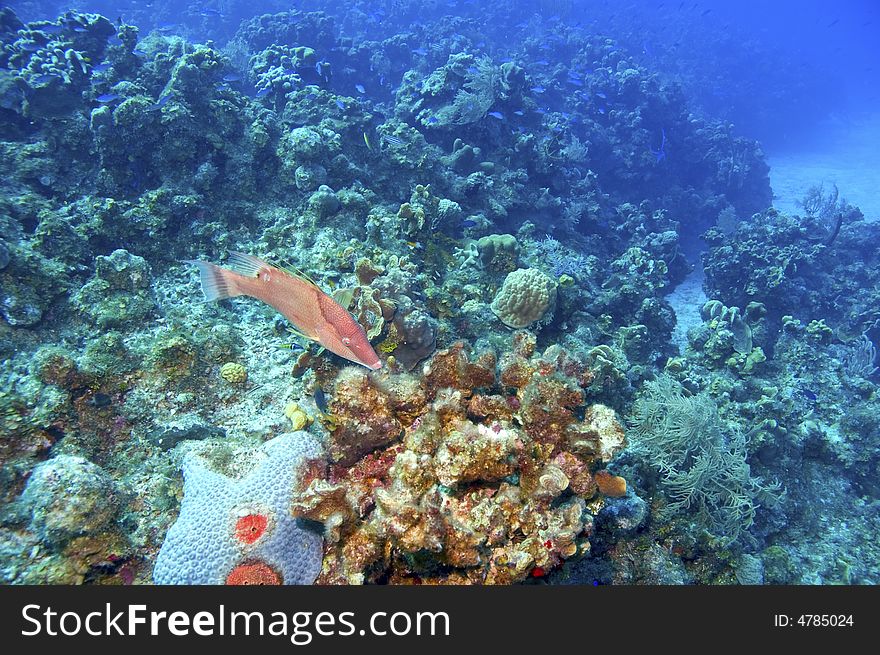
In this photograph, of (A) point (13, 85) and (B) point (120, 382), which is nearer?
(B) point (120, 382)

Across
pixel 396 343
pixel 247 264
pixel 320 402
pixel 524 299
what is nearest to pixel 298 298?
pixel 247 264

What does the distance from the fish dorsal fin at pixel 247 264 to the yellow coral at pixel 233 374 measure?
2.01 m

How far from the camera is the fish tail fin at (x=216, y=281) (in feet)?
9.36

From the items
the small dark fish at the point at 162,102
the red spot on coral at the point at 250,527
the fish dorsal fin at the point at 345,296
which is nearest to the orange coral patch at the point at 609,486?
the fish dorsal fin at the point at 345,296

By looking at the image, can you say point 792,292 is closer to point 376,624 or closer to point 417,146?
point 417,146

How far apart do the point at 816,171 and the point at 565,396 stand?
115ft

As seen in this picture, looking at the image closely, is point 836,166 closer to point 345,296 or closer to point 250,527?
point 345,296

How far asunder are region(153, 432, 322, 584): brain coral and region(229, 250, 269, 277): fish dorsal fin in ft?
4.61

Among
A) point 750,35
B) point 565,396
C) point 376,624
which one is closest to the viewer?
point 376,624

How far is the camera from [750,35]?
44.2 meters

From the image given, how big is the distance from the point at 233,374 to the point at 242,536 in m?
2.05

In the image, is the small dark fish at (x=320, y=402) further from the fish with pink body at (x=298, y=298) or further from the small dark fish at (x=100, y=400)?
the small dark fish at (x=100, y=400)

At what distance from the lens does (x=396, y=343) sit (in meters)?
4.56

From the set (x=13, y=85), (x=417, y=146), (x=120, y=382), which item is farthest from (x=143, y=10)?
(x=120, y=382)
